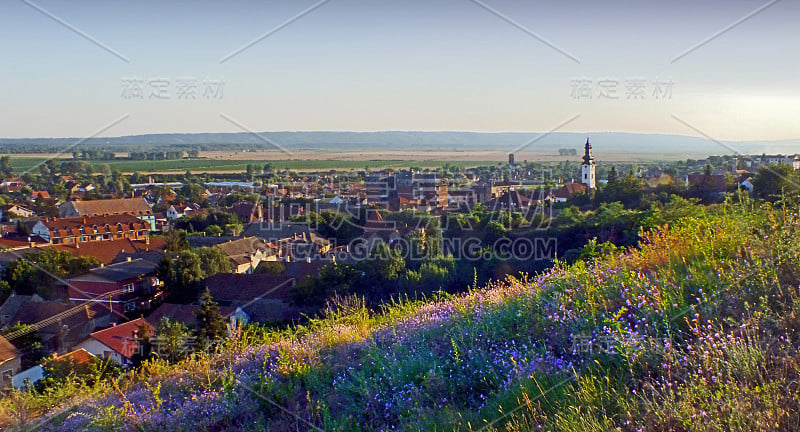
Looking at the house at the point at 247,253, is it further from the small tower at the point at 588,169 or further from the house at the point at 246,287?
the small tower at the point at 588,169

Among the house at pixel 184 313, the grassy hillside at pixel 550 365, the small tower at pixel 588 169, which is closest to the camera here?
the grassy hillside at pixel 550 365

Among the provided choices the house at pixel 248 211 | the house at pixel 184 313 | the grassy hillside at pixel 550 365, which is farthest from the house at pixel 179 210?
the grassy hillside at pixel 550 365

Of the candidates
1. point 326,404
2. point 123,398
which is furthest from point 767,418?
point 123,398

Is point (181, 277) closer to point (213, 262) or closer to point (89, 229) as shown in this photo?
point (213, 262)

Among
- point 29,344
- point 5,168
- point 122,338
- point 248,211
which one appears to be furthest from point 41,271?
point 5,168

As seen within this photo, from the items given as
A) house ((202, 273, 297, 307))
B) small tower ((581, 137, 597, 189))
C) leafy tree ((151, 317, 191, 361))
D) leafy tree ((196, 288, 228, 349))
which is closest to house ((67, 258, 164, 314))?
house ((202, 273, 297, 307))

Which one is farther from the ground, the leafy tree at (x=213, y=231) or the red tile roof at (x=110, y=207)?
the red tile roof at (x=110, y=207)

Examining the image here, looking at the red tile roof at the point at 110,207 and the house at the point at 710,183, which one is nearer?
the house at the point at 710,183
